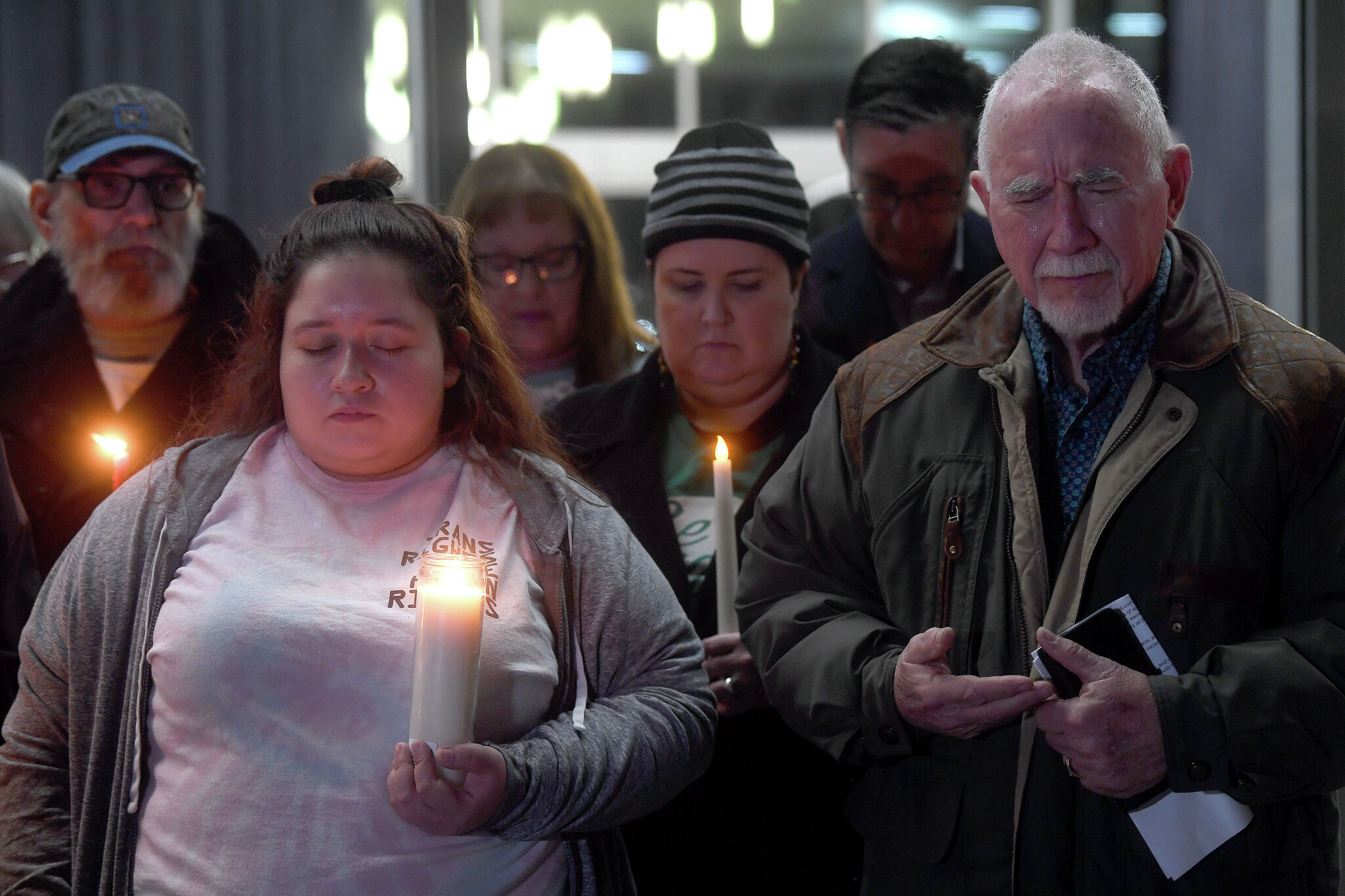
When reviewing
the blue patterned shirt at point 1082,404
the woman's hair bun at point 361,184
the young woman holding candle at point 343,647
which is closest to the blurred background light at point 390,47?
the woman's hair bun at point 361,184

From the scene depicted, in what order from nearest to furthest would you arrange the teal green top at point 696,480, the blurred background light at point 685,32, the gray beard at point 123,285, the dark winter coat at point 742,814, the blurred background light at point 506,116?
1. the dark winter coat at point 742,814
2. the teal green top at point 696,480
3. the gray beard at point 123,285
4. the blurred background light at point 506,116
5. the blurred background light at point 685,32

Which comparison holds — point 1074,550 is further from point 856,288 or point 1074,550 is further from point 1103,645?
point 856,288

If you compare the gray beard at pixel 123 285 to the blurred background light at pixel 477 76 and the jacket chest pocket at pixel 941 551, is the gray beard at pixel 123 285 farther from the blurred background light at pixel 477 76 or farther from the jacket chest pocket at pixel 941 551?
the jacket chest pocket at pixel 941 551

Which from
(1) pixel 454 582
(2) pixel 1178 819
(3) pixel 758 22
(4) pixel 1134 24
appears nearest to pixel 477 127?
(1) pixel 454 582

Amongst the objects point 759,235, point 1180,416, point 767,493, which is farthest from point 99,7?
point 1180,416

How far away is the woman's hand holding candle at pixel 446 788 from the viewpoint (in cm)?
122

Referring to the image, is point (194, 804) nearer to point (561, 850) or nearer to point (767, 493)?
point (561, 850)

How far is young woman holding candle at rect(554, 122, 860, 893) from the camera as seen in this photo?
1.90m

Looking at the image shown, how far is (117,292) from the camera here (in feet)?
8.07

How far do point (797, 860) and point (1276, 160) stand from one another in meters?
2.17

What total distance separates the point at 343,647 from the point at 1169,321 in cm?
106

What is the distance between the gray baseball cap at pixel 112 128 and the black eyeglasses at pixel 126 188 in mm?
34

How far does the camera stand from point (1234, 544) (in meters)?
1.43

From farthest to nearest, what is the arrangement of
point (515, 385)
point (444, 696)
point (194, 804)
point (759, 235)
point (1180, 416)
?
point (759, 235) < point (515, 385) < point (1180, 416) < point (194, 804) < point (444, 696)
